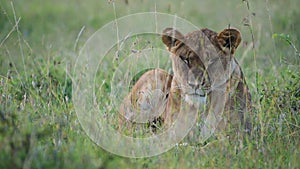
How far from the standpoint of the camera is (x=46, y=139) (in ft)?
14.1

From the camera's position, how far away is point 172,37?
5152 mm

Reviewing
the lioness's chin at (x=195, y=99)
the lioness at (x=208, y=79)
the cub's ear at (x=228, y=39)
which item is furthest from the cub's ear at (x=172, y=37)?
the lioness's chin at (x=195, y=99)

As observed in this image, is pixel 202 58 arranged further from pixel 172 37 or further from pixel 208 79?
pixel 172 37

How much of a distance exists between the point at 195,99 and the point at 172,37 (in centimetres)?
59

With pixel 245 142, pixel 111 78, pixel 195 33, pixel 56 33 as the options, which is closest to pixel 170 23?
pixel 111 78

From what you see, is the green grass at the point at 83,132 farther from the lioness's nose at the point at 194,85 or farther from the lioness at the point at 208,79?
the lioness's nose at the point at 194,85

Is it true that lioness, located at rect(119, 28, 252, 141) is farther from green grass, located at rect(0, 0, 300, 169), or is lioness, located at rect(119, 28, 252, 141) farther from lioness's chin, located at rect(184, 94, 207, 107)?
green grass, located at rect(0, 0, 300, 169)

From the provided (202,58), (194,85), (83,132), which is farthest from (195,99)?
(83,132)

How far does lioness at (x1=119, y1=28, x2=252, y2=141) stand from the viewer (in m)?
4.87

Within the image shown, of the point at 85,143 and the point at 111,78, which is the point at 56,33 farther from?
the point at 85,143

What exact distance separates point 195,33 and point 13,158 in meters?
2.19

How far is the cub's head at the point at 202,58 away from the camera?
484 cm

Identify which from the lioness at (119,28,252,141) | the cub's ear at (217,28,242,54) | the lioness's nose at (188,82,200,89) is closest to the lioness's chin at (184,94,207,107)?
the lioness at (119,28,252,141)

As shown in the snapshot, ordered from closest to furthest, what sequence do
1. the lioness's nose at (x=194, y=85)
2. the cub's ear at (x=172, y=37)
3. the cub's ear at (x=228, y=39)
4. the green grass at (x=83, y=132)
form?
the green grass at (x=83, y=132)
the lioness's nose at (x=194, y=85)
the cub's ear at (x=228, y=39)
the cub's ear at (x=172, y=37)
